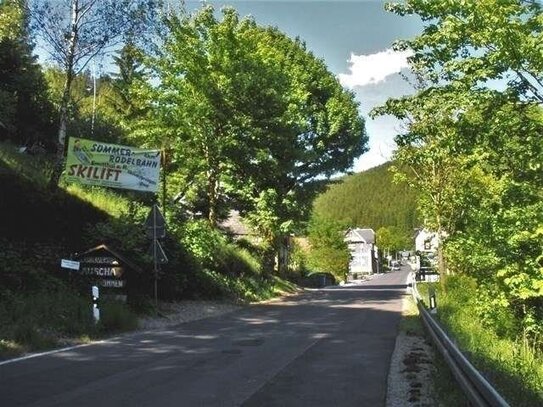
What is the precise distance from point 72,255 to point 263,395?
1128 cm

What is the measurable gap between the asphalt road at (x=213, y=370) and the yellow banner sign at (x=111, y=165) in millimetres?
7748

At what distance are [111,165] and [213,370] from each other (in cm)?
1389

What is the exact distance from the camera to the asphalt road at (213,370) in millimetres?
7663

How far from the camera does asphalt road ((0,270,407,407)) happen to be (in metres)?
7.66

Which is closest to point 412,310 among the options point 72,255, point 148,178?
point 148,178

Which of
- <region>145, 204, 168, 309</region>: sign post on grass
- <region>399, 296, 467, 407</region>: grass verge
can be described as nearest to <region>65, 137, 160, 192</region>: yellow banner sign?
<region>145, 204, 168, 309</region>: sign post on grass

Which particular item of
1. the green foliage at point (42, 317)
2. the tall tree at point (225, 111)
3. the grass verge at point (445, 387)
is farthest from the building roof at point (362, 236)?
the grass verge at point (445, 387)

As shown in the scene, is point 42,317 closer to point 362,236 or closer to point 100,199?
point 100,199

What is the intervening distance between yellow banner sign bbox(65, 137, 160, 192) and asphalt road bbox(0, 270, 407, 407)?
25.4ft

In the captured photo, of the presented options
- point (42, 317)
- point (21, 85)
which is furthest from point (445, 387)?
point (21, 85)

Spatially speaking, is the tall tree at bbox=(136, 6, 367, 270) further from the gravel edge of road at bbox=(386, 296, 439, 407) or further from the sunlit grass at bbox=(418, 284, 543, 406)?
the gravel edge of road at bbox=(386, 296, 439, 407)

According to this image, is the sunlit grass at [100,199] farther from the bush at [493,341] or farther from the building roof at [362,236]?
the building roof at [362,236]

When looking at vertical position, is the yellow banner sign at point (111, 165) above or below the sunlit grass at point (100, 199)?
above

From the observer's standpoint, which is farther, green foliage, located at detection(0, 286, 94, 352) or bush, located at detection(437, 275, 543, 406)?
green foliage, located at detection(0, 286, 94, 352)
